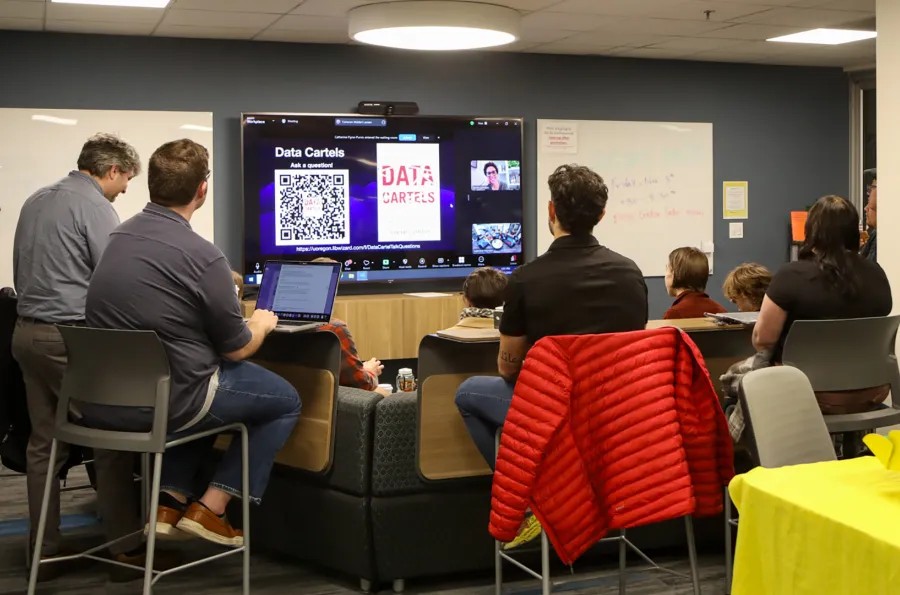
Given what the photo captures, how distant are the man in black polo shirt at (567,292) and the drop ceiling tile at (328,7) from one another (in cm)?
289

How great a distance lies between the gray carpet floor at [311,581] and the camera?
351 cm

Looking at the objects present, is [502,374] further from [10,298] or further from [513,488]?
[10,298]

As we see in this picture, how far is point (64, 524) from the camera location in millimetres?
4355

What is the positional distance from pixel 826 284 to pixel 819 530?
1.62 meters

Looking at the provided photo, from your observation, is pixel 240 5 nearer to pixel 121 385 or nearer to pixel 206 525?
pixel 121 385

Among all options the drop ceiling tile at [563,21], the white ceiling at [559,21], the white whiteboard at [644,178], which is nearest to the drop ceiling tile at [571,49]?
the white ceiling at [559,21]

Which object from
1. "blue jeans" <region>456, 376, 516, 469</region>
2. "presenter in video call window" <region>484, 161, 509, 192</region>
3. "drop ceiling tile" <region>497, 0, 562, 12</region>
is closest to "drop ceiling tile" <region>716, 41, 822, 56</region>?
"presenter in video call window" <region>484, 161, 509, 192</region>

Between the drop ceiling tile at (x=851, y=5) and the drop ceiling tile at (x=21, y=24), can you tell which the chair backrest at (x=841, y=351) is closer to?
the drop ceiling tile at (x=851, y=5)

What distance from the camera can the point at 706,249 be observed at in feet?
26.3

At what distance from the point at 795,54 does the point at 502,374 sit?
5604mm

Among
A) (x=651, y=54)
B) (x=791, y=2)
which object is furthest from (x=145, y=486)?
(x=651, y=54)

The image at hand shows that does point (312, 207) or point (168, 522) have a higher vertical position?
point (312, 207)

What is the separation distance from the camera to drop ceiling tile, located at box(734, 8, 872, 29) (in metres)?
6.09

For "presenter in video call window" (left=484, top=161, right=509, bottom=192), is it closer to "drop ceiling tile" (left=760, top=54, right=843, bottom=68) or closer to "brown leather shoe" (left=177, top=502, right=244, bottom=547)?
"drop ceiling tile" (left=760, top=54, right=843, bottom=68)
